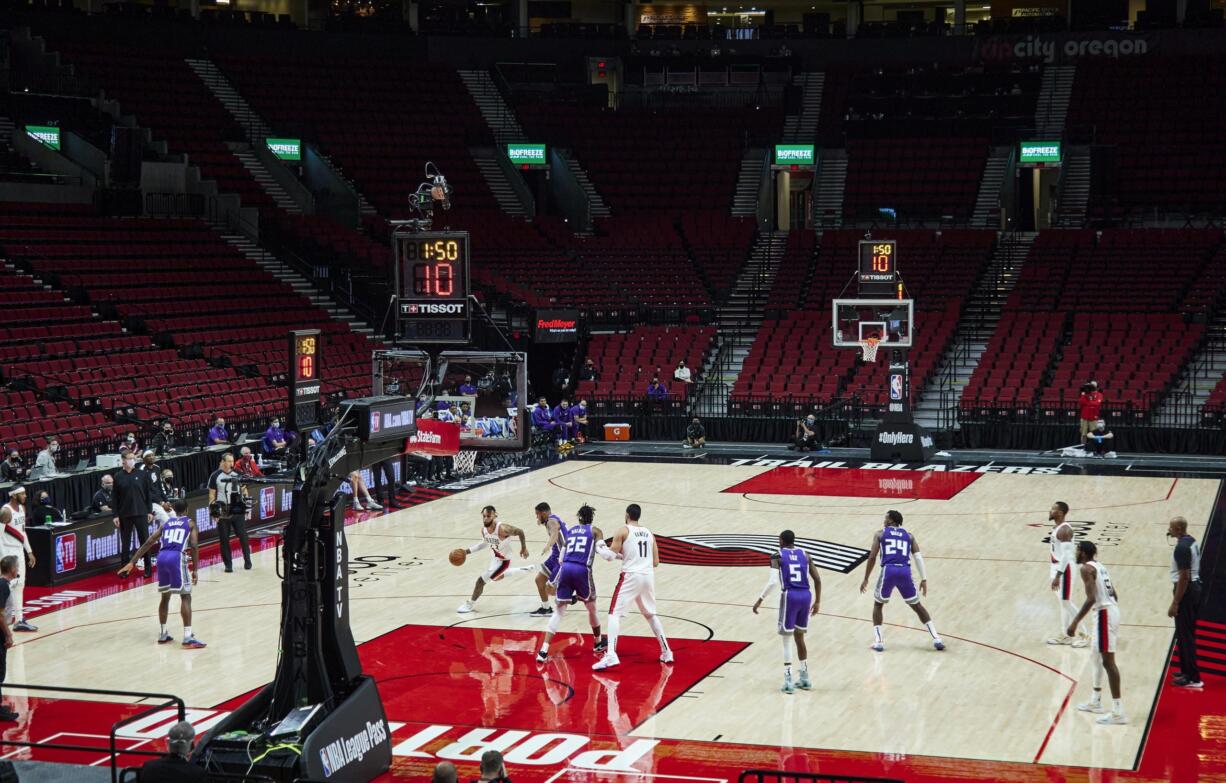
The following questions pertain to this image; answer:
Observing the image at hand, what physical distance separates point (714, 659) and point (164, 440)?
43.2ft

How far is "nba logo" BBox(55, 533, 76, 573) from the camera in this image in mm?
20938

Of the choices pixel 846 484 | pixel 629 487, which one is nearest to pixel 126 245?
pixel 629 487

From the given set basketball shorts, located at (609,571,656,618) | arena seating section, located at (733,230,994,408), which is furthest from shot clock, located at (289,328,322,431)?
arena seating section, located at (733,230,994,408)

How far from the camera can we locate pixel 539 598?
19.5 m

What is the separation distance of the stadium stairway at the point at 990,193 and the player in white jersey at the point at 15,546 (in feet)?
117

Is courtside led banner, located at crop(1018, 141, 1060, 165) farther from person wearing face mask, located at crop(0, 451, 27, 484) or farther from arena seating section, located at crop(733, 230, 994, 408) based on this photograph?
person wearing face mask, located at crop(0, 451, 27, 484)

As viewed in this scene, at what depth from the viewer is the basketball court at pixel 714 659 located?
13.4 m

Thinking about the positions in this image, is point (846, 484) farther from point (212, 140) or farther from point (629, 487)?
point (212, 140)

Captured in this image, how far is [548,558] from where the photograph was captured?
17812 millimetres

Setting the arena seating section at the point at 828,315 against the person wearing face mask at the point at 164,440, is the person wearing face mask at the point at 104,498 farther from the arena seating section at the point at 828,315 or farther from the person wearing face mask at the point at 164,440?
the arena seating section at the point at 828,315

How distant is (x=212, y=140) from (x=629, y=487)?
2286 cm

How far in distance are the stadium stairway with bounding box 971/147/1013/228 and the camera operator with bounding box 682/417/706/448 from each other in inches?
648

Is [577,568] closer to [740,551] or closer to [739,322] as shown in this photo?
[740,551]

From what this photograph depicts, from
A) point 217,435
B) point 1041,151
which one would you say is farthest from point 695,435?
point 1041,151
